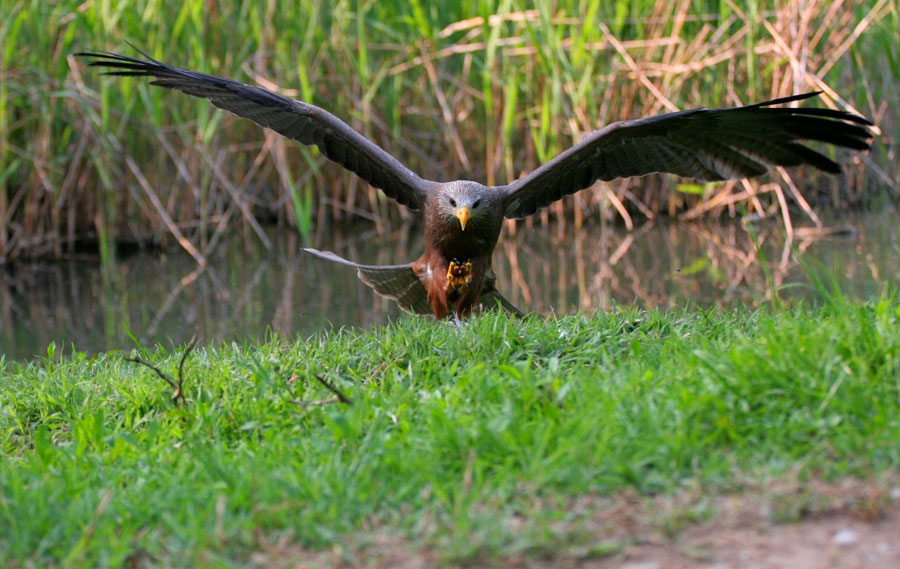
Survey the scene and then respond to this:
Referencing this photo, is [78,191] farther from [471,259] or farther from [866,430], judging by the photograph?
[866,430]

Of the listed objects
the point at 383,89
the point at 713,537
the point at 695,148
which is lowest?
the point at 713,537

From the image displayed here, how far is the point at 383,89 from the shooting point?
9.85 m

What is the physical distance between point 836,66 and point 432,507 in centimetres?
780

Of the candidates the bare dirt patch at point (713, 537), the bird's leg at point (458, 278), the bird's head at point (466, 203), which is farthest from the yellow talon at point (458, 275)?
the bare dirt patch at point (713, 537)

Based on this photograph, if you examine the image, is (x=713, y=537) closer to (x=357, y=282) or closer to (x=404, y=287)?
(x=404, y=287)

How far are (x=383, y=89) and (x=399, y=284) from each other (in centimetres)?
462

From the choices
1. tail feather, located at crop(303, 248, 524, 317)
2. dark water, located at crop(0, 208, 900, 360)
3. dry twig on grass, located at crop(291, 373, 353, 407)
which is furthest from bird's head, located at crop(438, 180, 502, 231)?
dry twig on grass, located at crop(291, 373, 353, 407)

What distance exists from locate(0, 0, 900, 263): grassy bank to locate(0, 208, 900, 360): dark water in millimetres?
329

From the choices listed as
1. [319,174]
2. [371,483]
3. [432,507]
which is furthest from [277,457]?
[319,174]

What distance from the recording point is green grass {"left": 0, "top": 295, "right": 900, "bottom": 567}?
2.52 m

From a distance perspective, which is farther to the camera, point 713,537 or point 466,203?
point 466,203

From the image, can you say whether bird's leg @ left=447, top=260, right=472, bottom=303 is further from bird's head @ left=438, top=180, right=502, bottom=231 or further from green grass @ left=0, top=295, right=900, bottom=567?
green grass @ left=0, top=295, right=900, bottom=567

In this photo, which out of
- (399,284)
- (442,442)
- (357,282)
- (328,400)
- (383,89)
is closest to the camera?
(442,442)

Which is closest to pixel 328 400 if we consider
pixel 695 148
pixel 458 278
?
pixel 458 278
